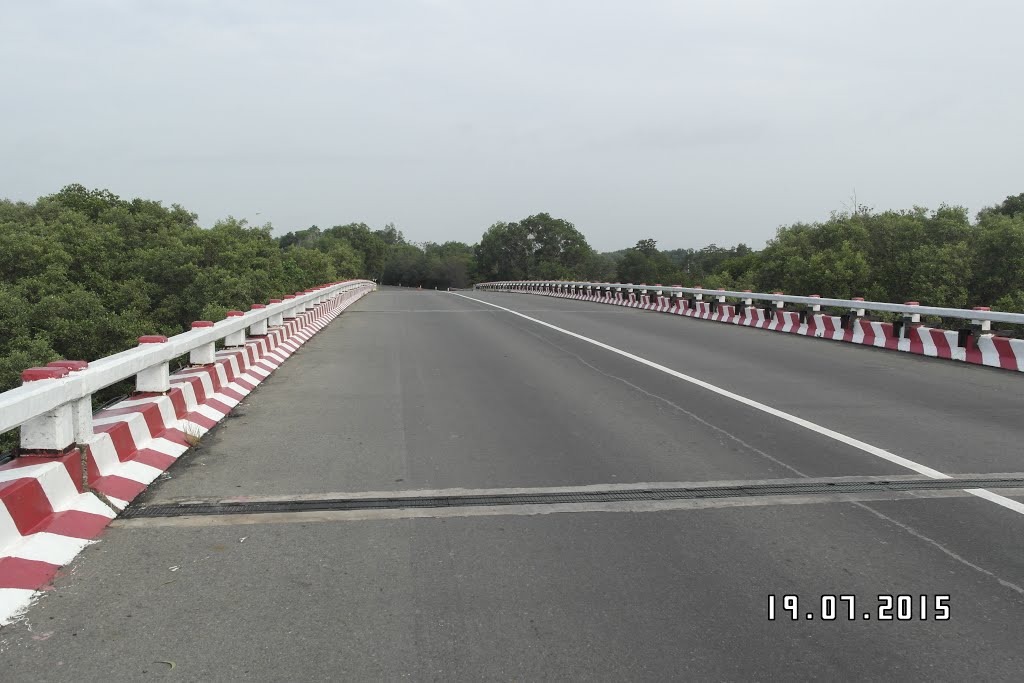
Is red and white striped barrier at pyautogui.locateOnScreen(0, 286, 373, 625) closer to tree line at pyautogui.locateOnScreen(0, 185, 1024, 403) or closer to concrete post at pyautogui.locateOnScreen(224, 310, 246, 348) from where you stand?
concrete post at pyautogui.locateOnScreen(224, 310, 246, 348)

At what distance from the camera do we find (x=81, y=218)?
5369cm

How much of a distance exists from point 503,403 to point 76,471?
500 centimetres

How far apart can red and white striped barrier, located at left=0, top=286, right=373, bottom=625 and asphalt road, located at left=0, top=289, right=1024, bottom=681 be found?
5.6 inches

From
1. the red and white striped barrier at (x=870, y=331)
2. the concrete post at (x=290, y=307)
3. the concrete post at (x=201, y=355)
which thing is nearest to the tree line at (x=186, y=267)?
the concrete post at (x=290, y=307)

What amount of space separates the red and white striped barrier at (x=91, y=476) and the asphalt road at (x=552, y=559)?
0.47 ft

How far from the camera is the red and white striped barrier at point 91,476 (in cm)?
405

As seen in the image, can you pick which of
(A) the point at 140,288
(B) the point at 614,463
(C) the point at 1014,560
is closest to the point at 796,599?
(C) the point at 1014,560

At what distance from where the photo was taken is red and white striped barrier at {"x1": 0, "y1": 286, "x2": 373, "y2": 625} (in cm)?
405

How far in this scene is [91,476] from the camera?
17.1ft

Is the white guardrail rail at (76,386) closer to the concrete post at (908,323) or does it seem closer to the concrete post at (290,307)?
the concrete post at (290,307)

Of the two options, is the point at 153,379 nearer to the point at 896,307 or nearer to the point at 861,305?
the point at 896,307

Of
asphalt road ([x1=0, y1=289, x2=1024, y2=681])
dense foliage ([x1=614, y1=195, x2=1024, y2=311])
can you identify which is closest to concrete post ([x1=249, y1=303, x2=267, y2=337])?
asphalt road ([x1=0, y1=289, x2=1024, y2=681])

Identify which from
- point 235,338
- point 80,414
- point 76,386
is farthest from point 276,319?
point 76,386

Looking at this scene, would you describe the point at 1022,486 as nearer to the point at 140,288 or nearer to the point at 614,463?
the point at 614,463
